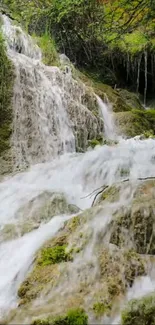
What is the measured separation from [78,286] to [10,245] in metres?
1.21

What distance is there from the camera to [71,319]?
2.52 metres

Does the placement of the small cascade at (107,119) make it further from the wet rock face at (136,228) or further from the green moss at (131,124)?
the wet rock face at (136,228)

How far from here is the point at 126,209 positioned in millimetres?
3559

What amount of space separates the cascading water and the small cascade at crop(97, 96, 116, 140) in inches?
0.9

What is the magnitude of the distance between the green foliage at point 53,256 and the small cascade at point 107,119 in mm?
5230

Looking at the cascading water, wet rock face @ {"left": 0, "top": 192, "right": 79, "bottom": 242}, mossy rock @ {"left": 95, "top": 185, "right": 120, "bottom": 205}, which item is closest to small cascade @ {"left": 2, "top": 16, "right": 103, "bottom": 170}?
the cascading water

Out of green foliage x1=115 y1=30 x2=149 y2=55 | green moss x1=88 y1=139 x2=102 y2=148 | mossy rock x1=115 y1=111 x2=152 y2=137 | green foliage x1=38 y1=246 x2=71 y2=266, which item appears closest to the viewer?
green foliage x1=38 y1=246 x2=71 y2=266

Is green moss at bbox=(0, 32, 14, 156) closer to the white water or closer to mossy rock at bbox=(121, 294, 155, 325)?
the white water

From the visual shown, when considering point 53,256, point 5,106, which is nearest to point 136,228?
point 53,256

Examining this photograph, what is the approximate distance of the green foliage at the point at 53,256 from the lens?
329cm

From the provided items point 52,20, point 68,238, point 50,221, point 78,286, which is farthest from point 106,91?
point 78,286

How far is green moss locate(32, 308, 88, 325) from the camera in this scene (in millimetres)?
2482

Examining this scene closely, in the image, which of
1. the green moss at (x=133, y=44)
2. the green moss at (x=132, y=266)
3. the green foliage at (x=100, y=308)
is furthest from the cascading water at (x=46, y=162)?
the green moss at (x=133, y=44)

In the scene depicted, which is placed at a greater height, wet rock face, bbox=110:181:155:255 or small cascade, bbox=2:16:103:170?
small cascade, bbox=2:16:103:170
